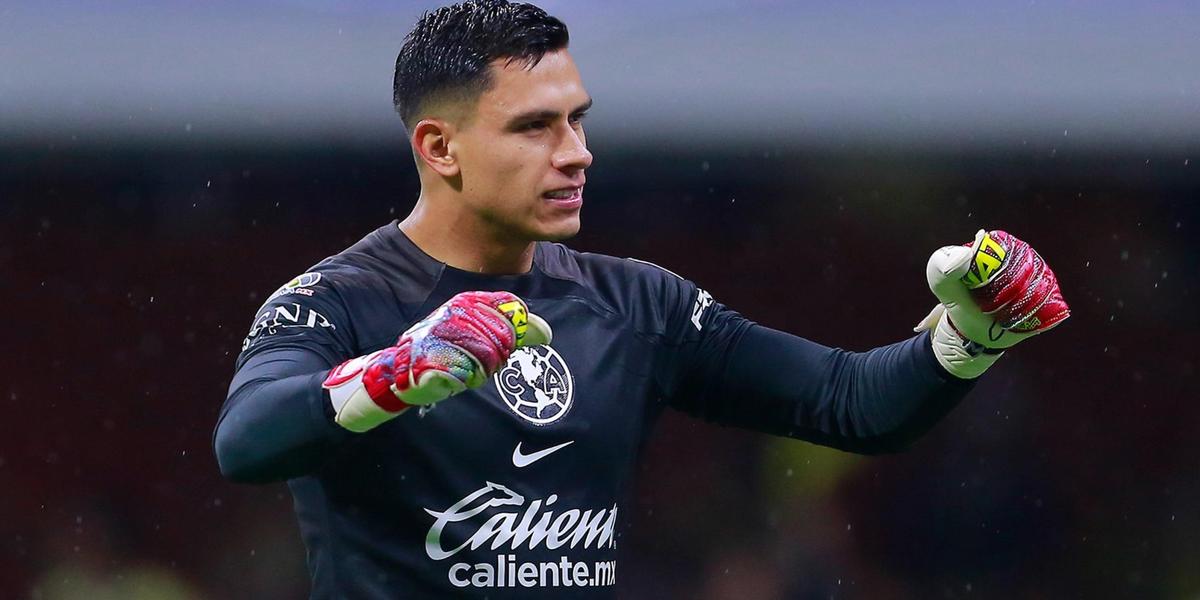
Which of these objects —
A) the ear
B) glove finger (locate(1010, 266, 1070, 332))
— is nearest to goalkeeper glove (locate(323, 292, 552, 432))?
the ear

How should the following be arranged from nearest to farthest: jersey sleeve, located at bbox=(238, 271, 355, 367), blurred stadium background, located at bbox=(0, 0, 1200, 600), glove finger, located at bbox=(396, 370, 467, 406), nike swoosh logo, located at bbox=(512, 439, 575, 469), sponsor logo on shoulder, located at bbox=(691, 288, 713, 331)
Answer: glove finger, located at bbox=(396, 370, 467, 406), jersey sleeve, located at bbox=(238, 271, 355, 367), nike swoosh logo, located at bbox=(512, 439, 575, 469), sponsor logo on shoulder, located at bbox=(691, 288, 713, 331), blurred stadium background, located at bbox=(0, 0, 1200, 600)

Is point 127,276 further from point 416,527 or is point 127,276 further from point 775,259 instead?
point 416,527

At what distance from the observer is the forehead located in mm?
3182

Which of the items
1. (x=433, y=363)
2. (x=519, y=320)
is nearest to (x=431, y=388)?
(x=433, y=363)

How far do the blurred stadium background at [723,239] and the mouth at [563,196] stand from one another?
9.51ft

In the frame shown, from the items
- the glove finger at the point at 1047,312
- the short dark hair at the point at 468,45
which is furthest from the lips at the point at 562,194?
the glove finger at the point at 1047,312

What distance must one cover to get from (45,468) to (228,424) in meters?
4.11

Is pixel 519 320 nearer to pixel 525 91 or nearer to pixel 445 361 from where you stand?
pixel 445 361

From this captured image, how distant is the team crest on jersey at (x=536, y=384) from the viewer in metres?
3.12

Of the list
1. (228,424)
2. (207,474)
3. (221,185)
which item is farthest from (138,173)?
(228,424)

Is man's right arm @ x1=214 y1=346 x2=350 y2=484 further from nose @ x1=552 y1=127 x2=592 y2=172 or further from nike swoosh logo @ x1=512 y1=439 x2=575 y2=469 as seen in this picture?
nose @ x1=552 y1=127 x2=592 y2=172

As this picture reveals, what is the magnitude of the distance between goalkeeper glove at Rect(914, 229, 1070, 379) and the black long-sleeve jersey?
0.28 feet

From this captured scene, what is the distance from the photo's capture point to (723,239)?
6.66 metres

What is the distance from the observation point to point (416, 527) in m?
3.04
